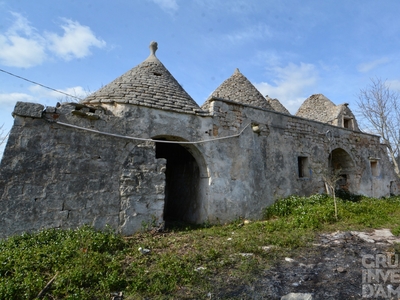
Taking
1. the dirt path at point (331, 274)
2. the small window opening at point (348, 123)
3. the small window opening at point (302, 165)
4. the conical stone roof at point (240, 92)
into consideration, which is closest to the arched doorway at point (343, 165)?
the small window opening at point (302, 165)

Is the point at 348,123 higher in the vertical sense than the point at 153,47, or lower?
lower

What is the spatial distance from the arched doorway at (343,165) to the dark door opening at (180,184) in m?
6.72

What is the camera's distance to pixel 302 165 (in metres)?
9.52

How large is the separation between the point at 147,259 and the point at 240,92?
30.8 feet

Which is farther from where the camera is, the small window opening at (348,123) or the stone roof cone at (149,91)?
the small window opening at (348,123)

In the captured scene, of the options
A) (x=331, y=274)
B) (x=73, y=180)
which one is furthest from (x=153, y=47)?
(x=331, y=274)

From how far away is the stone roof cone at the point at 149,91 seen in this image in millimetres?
6395

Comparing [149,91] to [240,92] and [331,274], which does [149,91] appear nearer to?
[331,274]

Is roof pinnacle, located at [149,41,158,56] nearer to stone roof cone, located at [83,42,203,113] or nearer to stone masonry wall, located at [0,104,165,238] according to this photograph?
stone roof cone, located at [83,42,203,113]

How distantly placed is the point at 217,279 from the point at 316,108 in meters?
13.6

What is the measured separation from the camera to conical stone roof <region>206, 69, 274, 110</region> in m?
11.5

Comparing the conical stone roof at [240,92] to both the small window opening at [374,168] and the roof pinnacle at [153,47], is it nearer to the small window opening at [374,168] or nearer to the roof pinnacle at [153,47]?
the roof pinnacle at [153,47]

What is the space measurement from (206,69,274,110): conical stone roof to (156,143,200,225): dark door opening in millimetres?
3697

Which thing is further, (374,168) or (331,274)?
(374,168)
